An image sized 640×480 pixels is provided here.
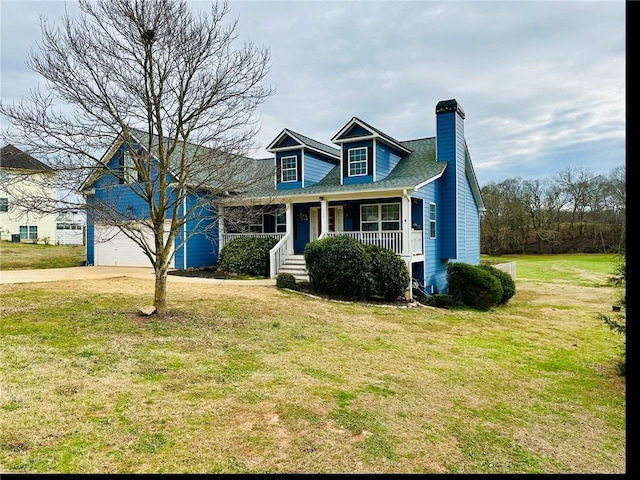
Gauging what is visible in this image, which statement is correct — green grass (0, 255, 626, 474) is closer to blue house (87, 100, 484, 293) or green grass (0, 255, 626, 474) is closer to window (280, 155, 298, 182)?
blue house (87, 100, 484, 293)

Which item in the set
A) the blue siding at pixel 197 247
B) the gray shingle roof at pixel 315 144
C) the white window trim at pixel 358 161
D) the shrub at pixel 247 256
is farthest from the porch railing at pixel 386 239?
the blue siding at pixel 197 247

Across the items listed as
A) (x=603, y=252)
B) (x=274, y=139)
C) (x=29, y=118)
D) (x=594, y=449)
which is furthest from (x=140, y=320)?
(x=603, y=252)

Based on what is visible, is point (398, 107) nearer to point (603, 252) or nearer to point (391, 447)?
point (391, 447)

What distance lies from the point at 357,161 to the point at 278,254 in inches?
197

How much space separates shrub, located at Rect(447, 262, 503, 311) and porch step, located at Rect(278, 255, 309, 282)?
5.42m

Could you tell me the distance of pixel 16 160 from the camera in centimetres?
797

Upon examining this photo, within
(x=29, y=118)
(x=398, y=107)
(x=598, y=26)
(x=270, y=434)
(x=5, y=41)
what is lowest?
(x=270, y=434)

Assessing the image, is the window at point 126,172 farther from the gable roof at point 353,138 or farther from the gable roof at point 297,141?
the gable roof at point 353,138

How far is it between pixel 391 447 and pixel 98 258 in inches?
793

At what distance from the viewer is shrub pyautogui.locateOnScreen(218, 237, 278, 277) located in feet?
52.0

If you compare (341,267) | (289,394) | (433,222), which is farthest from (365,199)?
(289,394)

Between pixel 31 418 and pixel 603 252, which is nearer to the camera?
pixel 31 418

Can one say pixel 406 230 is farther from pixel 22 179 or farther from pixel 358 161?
pixel 22 179
